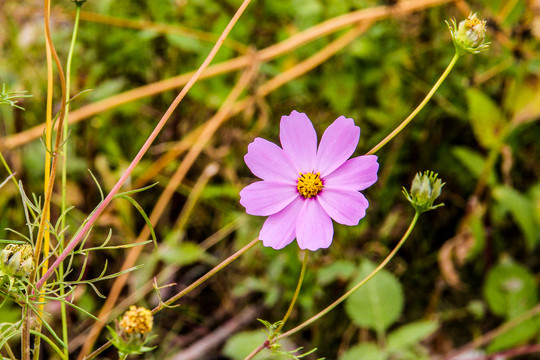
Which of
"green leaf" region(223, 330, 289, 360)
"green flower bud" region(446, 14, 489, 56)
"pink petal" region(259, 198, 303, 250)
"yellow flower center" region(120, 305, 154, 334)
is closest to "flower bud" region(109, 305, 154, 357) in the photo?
"yellow flower center" region(120, 305, 154, 334)

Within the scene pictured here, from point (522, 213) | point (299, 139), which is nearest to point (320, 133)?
point (522, 213)

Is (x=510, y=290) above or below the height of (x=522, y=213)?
below

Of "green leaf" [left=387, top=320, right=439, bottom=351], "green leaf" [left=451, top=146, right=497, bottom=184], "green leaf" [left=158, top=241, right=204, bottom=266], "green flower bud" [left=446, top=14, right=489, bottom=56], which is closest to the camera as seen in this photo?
"green flower bud" [left=446, top=14, right=489, bottom=56]

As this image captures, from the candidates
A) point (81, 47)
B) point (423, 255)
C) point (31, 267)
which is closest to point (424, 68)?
point (423, 255)

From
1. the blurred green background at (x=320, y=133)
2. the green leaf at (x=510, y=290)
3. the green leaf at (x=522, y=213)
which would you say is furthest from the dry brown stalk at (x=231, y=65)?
the green leaf at (x=510, y=290)

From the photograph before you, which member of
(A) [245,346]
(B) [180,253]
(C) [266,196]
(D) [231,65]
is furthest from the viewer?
(D) [231,65]

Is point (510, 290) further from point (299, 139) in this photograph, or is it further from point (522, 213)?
point (299, 139)

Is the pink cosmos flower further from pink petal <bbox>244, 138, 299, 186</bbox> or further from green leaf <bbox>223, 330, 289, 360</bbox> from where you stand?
green leaf <bbox>223, 330, 289, 360</bbox>
